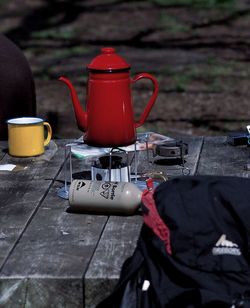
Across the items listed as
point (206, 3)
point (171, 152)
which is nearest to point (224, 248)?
point (171, 152)

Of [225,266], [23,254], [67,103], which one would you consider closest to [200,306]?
[225,266]

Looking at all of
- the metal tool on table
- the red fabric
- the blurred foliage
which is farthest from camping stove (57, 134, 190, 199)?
the blurred foliage

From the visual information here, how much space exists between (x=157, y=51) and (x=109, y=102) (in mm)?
5168

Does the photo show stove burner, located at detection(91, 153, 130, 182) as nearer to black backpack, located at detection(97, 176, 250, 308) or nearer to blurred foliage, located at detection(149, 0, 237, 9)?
black backpack, located at detection(97, 176, 250, 308)

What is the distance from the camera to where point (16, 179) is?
2.66 metres

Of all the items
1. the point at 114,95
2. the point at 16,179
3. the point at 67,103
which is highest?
the point at 114,95

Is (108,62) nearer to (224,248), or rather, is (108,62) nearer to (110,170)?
(110,170)

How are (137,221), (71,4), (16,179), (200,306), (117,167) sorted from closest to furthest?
(200,306) → (137,221) → (117,167) → (16,179) → (71,4)

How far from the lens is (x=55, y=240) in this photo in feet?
6.75

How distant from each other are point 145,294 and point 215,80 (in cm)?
527

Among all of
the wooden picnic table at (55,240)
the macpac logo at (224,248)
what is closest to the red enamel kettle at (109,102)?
the wooden picnic table at (55,240)

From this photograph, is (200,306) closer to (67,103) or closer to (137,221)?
(137,221)

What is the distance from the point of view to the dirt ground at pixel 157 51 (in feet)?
20.8

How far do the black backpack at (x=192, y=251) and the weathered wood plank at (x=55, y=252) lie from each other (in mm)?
126
